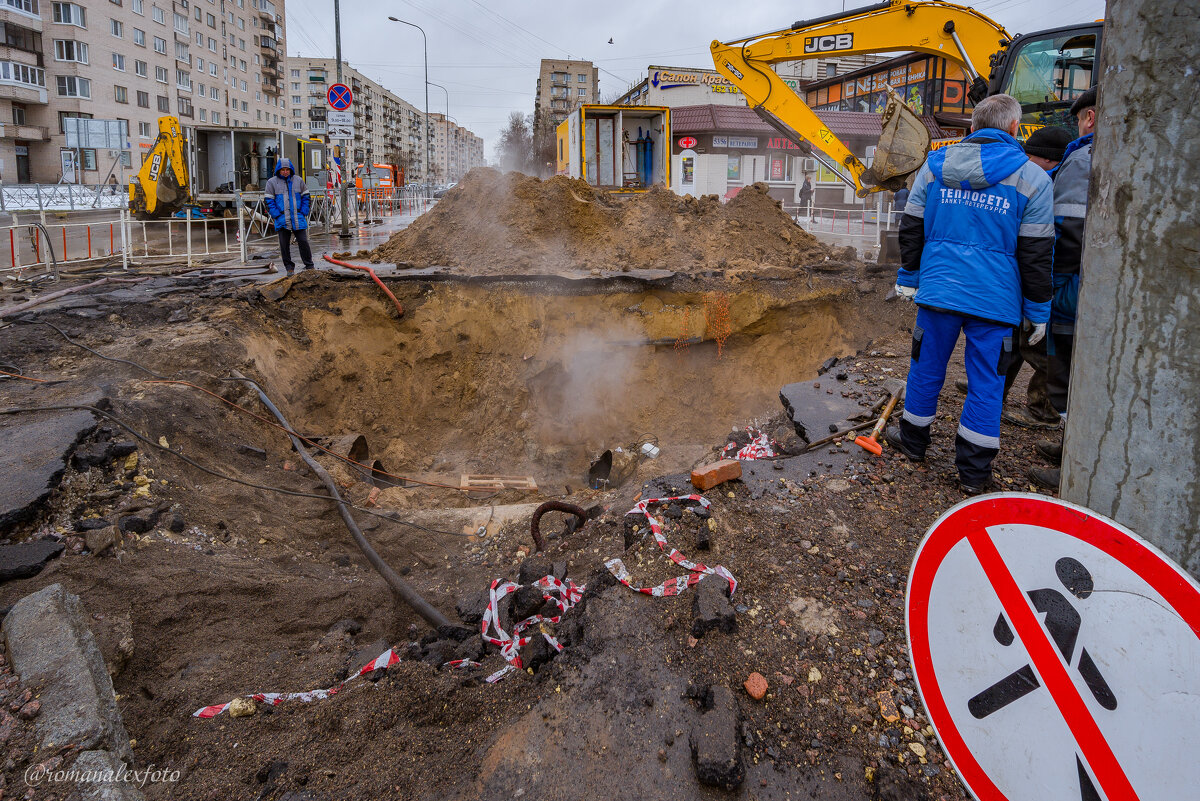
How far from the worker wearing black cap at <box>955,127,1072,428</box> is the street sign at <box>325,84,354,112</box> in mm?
14082

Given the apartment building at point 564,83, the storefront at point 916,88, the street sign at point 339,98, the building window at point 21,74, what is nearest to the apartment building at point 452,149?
the apartment building at point 564,83

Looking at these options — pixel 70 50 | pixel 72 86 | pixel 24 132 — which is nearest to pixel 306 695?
pixel 24 132

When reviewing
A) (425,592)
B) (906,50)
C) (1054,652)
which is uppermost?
(906,50)

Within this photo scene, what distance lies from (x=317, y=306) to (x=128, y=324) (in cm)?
203

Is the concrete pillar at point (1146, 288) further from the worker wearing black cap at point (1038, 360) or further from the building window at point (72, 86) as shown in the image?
the building window at point (72, 86)

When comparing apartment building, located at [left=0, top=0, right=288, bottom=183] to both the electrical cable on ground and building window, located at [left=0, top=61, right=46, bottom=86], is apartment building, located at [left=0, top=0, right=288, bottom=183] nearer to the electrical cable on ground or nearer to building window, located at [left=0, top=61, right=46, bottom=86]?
building window, located at [left=0, top=61, right=46, bottom=86]

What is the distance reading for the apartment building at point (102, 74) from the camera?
1470 inches

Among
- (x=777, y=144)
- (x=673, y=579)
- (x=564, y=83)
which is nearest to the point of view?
(x=673, y=579)

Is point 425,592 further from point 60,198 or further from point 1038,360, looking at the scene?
point 60,198

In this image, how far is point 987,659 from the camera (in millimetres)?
1512

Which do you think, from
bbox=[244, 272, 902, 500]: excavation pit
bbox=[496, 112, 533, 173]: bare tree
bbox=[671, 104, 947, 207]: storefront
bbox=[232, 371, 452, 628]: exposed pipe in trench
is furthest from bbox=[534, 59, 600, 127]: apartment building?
bbox=[232, 371, 452, 628]: exposed pipe in trench

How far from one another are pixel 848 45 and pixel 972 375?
7851 mm

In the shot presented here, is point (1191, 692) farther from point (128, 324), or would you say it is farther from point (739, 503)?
point (128, 324)

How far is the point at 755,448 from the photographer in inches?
197
